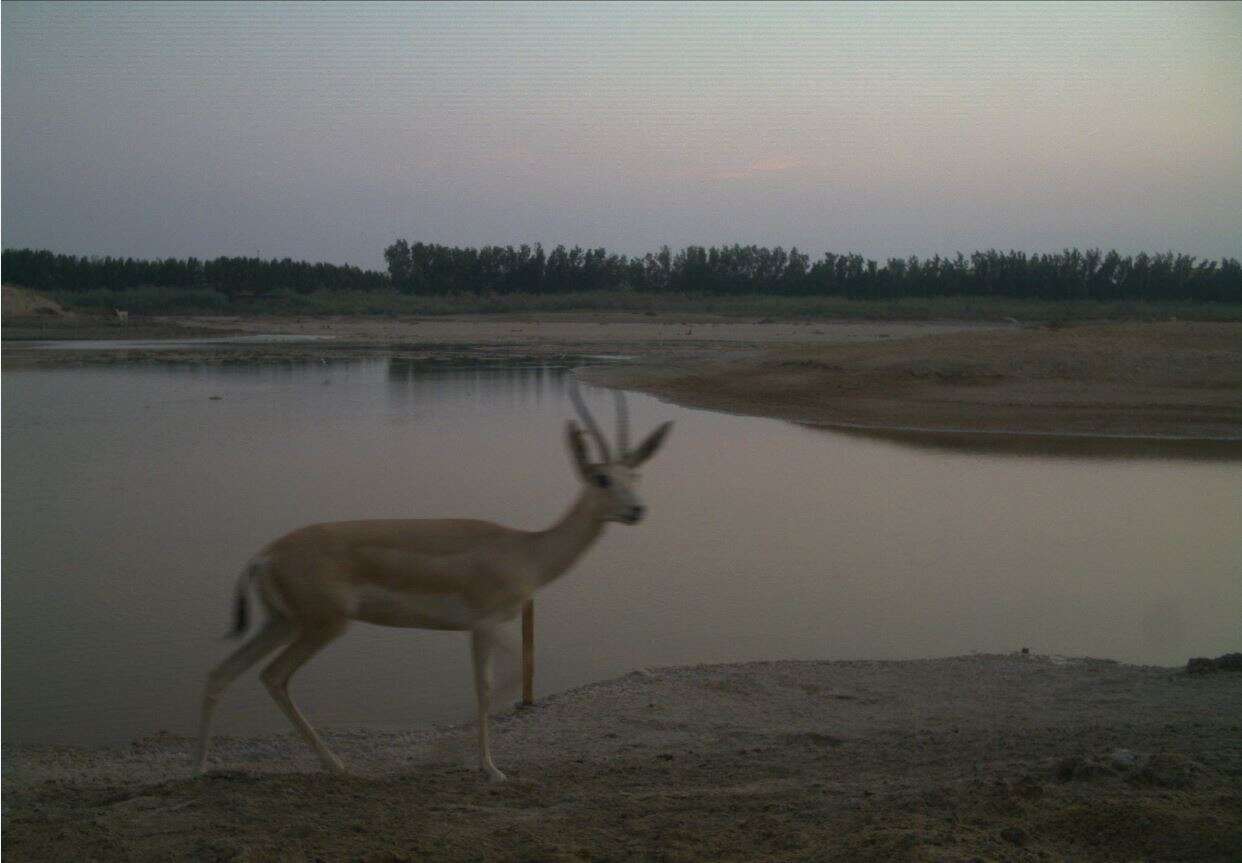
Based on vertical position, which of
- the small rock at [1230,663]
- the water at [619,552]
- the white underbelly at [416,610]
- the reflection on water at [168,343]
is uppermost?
the white underbelly at [416,610]

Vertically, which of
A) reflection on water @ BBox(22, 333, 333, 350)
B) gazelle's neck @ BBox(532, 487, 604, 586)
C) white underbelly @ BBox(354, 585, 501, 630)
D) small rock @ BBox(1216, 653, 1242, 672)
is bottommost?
small rock @ BBox(1216, 653, 1242, 672)

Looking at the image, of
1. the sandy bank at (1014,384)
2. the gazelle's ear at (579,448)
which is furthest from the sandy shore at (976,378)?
the gazelle's ear at (579,448)

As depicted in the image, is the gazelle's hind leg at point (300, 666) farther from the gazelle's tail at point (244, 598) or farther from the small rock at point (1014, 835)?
the small rock at point (1014, 835)

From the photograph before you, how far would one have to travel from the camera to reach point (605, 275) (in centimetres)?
12700

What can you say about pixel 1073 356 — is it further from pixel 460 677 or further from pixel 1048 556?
pixel 460 677

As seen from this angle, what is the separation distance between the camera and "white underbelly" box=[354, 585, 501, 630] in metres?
6.46

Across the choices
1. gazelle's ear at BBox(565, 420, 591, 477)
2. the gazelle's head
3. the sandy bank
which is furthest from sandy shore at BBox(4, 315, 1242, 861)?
the sandy bank

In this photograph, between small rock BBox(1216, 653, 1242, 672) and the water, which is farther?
the water

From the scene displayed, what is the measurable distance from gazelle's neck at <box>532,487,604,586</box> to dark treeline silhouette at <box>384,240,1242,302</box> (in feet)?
304

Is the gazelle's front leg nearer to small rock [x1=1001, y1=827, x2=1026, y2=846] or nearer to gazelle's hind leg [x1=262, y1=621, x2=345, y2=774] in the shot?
gazelle's hind leg [x1=262, y1=621, x2=345, y2=774]

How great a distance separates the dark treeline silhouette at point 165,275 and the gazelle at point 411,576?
116m

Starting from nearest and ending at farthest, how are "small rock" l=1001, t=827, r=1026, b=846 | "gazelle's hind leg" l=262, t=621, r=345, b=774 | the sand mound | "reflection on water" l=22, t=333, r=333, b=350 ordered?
"small rock" l=1001, t=827, r=1026, b=846 → "gazelle's hind leg" l=262, t=621, r=345, b=774 → "reflection on water" l=22, t=333, r=333, b=350 → the sand mound

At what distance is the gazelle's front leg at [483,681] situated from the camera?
22.2 feet

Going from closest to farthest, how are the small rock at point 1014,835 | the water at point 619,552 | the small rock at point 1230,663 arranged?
1. the small rock at point 1014,835
2. the small rock at point 1230,663
3. the water at point 619,552
